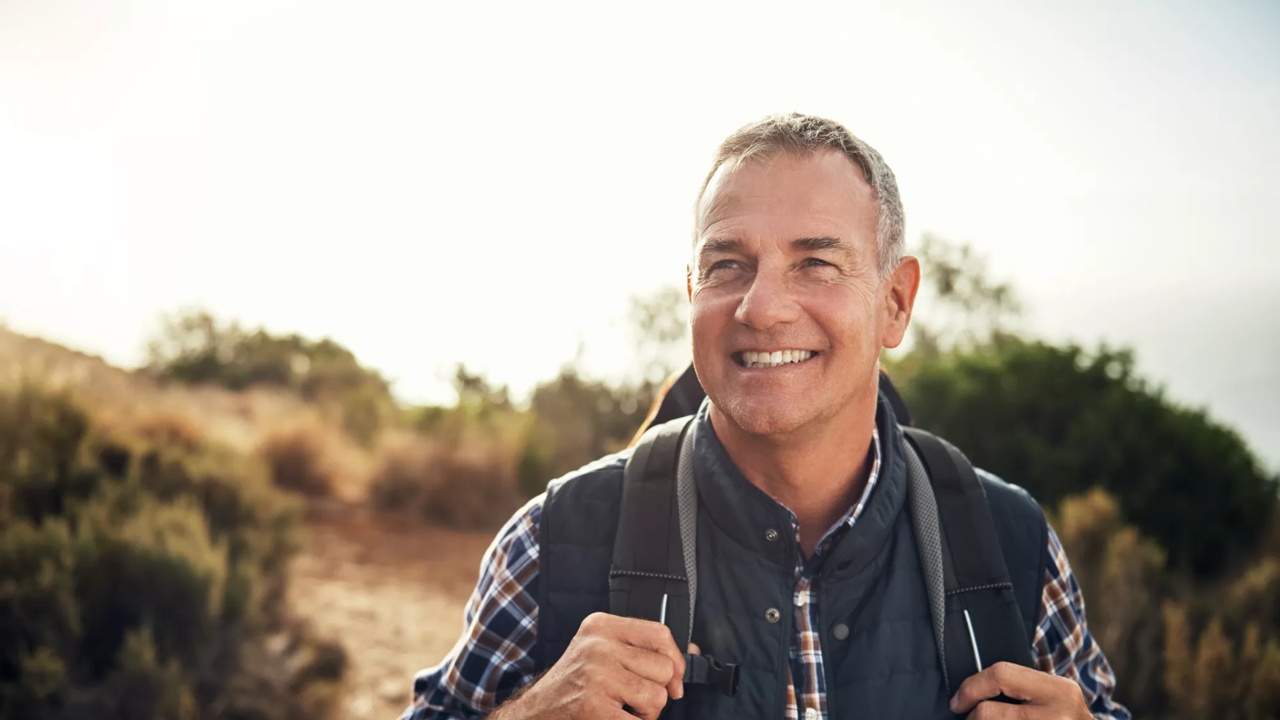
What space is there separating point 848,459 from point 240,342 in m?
22.7

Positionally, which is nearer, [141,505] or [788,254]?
[788,254]

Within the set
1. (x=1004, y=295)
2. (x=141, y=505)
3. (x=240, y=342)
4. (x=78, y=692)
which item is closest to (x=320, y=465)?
(x=141, y=505)

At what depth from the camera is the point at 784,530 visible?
1.83m

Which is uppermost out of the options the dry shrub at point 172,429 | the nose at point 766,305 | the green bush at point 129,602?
the dry shrub at point 172,429

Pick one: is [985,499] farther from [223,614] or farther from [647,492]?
[223,614]

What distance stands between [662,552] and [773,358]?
0.49m

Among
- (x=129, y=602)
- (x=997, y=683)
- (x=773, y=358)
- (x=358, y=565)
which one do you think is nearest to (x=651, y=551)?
(x=773, y=358)

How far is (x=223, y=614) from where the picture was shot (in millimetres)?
4691

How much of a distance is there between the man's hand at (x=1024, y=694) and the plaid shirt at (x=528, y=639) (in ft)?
1.00

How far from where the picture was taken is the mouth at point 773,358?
1.88 metres

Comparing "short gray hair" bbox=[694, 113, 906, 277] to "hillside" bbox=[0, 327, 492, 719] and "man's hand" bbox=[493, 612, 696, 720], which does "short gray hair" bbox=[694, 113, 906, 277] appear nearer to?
"man's hand" bbox=[493, 612, 696, 720]

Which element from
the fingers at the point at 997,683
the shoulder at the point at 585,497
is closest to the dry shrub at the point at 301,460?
the shoulder at the point at 585,497

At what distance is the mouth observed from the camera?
188 cm

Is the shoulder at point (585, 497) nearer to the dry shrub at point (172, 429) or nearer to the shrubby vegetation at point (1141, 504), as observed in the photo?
the shrubby vegetation at point (1141, 504)
